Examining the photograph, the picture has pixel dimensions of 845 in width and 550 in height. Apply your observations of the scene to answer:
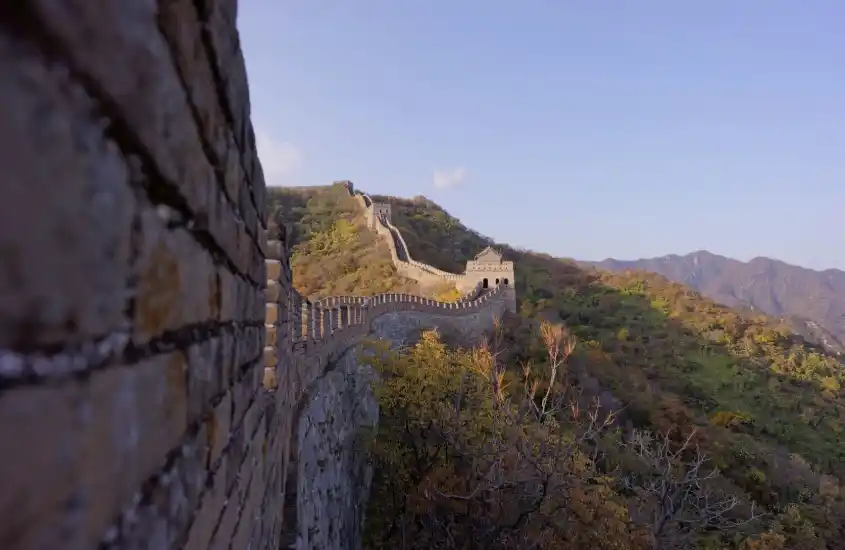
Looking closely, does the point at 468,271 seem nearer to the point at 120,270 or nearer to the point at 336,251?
the point at 336,251

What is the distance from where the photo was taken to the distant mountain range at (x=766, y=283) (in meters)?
101

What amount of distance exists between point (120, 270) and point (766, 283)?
126924 mm

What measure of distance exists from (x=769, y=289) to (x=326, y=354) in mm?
117060

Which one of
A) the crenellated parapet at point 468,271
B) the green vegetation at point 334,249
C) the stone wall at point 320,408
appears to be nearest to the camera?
the stone wall at point 320,408

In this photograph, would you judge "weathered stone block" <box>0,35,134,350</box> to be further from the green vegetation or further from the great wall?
the green vegetation

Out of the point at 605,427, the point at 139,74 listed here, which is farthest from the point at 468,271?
the point at 139,74

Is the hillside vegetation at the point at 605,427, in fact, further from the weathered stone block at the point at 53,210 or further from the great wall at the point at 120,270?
the weathered stone block at the point at 53,210

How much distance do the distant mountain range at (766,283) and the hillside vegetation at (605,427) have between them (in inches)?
2180

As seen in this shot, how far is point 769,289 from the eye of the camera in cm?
10950

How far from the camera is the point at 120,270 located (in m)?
0.82

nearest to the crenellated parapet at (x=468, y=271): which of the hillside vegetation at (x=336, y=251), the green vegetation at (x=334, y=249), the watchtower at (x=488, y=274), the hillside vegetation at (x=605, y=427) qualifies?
the watchtower at (x=488, y=274)

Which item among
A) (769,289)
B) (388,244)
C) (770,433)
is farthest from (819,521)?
(769,289)

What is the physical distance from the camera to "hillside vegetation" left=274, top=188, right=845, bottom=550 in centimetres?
1290

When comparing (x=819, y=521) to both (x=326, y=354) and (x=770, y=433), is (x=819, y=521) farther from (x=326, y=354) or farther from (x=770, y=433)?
(x=326, y=354)
